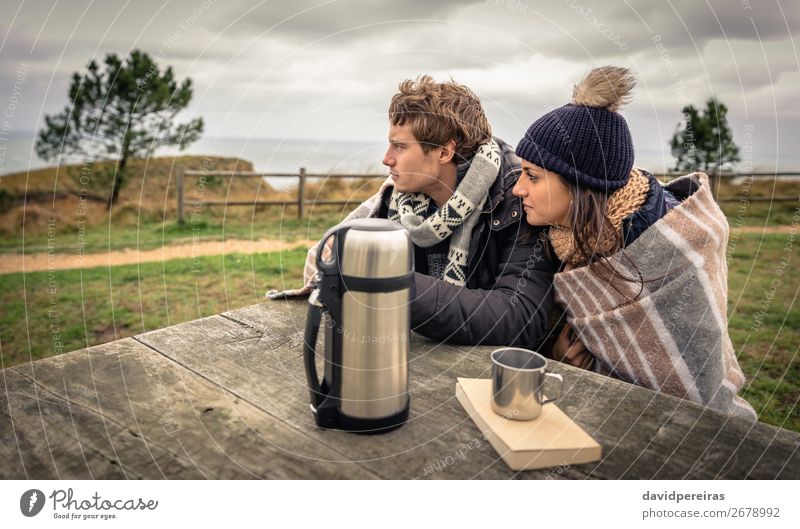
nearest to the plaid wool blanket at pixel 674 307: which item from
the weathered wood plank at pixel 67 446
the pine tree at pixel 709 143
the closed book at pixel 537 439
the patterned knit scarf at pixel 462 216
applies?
the patterned knit scarf at pixel 462 216

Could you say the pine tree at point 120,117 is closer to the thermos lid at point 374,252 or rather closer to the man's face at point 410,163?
the man's face at point 410,163

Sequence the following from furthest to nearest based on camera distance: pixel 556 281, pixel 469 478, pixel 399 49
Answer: pixel 399 49
pixel 556 281
pixel 469 478

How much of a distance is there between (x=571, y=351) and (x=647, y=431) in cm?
76

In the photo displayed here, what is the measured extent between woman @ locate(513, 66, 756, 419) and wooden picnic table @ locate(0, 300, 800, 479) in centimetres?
41

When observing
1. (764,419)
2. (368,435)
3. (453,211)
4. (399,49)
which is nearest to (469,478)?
(368,435)

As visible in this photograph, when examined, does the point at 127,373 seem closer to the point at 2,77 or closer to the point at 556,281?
the point at 2,77

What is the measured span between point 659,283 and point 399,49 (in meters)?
1.16

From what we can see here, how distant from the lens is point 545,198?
181 cm

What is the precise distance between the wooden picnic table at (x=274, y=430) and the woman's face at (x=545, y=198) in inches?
22.2

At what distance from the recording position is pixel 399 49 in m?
1.97
